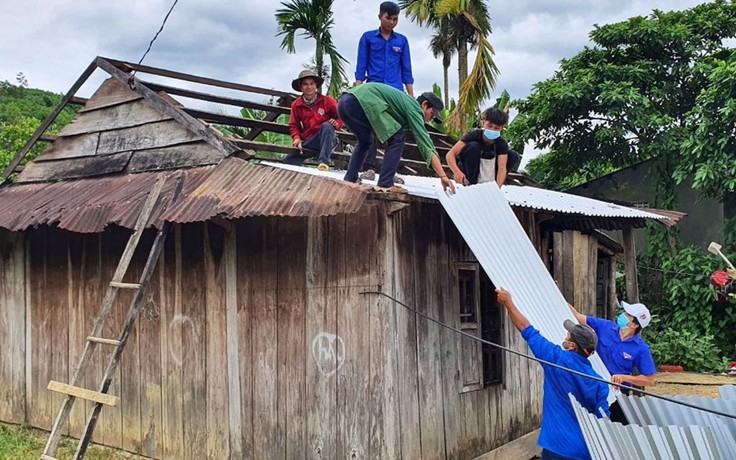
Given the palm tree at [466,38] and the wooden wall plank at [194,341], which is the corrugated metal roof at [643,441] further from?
the palm tree at [466,38]

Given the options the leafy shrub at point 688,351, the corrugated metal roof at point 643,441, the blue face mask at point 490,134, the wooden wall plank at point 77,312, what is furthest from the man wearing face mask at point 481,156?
the leafy shrub at point 688,351

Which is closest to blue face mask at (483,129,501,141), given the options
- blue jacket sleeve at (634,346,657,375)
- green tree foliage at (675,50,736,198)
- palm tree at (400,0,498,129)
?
blue jacket sleeve at (634,346,657,375)

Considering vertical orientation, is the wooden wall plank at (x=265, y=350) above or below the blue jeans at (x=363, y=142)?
below

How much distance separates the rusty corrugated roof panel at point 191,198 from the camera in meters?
5.16

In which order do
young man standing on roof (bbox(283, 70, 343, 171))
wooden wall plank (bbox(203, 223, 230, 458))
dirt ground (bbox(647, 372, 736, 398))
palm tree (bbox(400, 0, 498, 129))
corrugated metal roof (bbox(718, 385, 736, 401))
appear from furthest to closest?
1. palm tree (bbox(400, 0, 498, 129))
2. dirt ground (bbox(647, 372, 736, 398))
3. young man standing on roof (bbox(283, 70, 343, 171))
4. wooden wall plank (bbox(203, 223, 230, 458))
5. corrugated metal roof (bbox(718, 385, 736, 401))

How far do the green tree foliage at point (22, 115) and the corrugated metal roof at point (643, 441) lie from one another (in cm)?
836

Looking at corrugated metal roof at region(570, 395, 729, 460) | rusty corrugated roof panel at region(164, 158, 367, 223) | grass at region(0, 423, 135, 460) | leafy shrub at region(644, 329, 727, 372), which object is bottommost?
grass at region(0, 423, 135, 460)

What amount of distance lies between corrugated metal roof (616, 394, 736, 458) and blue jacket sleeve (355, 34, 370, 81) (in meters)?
3.81

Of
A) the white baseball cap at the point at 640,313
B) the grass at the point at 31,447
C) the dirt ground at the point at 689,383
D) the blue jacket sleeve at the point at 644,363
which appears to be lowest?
the dirt ground at the point at 689,383

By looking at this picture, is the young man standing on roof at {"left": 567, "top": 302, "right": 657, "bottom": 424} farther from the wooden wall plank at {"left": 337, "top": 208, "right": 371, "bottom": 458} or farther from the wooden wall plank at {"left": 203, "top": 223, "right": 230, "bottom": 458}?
the wooden wall plank at {"left": 203, "top": 223, "right": 230, "bottom": 458}

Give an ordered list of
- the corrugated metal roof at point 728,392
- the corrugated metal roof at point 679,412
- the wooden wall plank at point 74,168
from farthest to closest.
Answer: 1. the wooden wall plank at point 74,168
2. the corrugated metal roof at point 728,392
3. the corrugated metal roof at point 679,412

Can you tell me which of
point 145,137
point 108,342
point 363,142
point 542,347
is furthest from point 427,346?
point 145,137

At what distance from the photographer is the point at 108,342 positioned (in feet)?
18.0

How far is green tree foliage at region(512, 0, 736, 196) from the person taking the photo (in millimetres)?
13703
